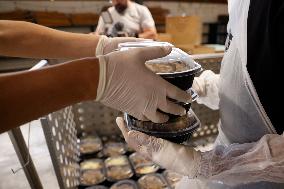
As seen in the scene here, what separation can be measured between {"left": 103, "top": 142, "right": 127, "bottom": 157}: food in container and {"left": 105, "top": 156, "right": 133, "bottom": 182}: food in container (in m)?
0.04

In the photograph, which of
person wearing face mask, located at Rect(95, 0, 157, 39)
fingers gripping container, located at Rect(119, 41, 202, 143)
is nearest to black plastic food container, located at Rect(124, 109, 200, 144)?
fingers gripping container, located at Rect(119, 41, 202, 143)

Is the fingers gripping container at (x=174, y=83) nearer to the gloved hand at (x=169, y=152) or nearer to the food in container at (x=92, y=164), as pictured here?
the gloved hand at (x=169, y=152)

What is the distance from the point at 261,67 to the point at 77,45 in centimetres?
72

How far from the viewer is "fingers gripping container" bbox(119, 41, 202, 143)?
30.3 inches

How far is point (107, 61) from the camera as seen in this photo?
0.71m

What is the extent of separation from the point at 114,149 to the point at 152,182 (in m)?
0.41

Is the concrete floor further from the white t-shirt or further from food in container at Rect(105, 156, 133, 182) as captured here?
the white t-shirt

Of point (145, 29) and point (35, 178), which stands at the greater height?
point (145, 29)

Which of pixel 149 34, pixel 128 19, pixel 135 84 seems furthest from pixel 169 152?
pixel 128 19

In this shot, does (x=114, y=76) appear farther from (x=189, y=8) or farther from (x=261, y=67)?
(x=189, y=8)

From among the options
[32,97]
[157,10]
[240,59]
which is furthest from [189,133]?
[157,10]

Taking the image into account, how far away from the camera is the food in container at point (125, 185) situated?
1659 mm

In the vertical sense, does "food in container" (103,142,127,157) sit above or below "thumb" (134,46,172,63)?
below

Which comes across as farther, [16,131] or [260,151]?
[16,131]
